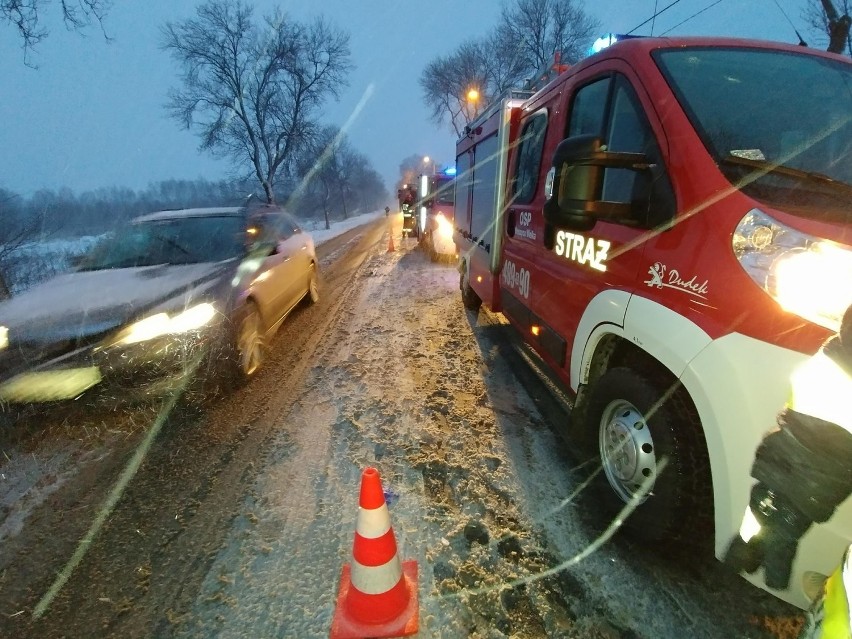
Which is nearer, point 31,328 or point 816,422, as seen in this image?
point 816,422

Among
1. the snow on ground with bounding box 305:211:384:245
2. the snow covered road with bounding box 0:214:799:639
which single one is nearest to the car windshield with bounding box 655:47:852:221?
the snow covered road with bounding box 0:214:799:639

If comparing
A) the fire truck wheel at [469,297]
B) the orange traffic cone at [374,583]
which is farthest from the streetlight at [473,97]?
the orange traffic cone at [374,583]

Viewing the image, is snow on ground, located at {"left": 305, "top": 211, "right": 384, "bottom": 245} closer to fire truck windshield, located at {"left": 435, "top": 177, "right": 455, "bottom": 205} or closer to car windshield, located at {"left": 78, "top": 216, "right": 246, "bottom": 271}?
fire truck windshield, located at {"left": 435, "top": 177, "right": 455, "bottom": 205}

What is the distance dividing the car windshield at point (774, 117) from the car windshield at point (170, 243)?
164 inches

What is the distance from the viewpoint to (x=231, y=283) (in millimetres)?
4027

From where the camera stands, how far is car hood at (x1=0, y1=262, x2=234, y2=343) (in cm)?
321

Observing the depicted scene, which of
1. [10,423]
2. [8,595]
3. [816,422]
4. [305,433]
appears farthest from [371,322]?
[816,422]

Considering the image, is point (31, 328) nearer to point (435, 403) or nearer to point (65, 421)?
point (65, 421)

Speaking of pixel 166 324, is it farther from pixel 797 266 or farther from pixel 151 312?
pixel 797 266

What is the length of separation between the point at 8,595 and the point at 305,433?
1692 mm

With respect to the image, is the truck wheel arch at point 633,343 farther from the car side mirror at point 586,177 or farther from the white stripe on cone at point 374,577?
the white stripe on cone at point 374,577

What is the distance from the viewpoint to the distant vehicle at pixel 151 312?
3.11m

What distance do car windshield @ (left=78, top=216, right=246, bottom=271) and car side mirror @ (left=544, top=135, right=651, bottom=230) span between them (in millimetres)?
3606

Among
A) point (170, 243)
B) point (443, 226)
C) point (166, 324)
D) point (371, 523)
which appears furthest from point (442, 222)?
point (371, 523)
